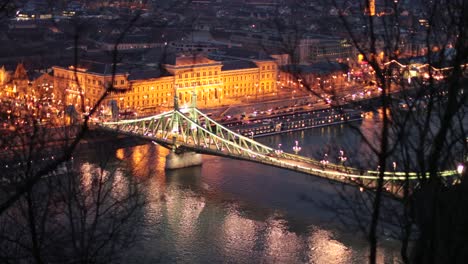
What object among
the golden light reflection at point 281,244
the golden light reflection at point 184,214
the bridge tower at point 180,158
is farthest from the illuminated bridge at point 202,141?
the golden light reflection at point 184,214

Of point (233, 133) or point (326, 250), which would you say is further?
point (233, 133)

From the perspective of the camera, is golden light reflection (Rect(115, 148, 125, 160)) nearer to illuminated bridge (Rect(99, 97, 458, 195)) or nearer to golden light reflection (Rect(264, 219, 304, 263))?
illuminated bridge (Rect(99, 97, 458, 195))

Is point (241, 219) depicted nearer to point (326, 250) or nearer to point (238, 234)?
point (238, 234)

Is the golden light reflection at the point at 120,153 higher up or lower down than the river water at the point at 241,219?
higher up

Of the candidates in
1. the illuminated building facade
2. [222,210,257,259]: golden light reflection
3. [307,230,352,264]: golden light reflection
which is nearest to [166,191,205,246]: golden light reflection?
[222,210,257,259]: golden light reflection

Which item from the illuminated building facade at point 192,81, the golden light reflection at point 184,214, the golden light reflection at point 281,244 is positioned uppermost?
the illuminated building facade at point 192,81

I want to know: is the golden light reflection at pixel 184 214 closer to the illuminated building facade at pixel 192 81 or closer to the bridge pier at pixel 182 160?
the bridge pier at pixel 182 160

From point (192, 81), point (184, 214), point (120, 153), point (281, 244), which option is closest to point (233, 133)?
point (120, 153)
